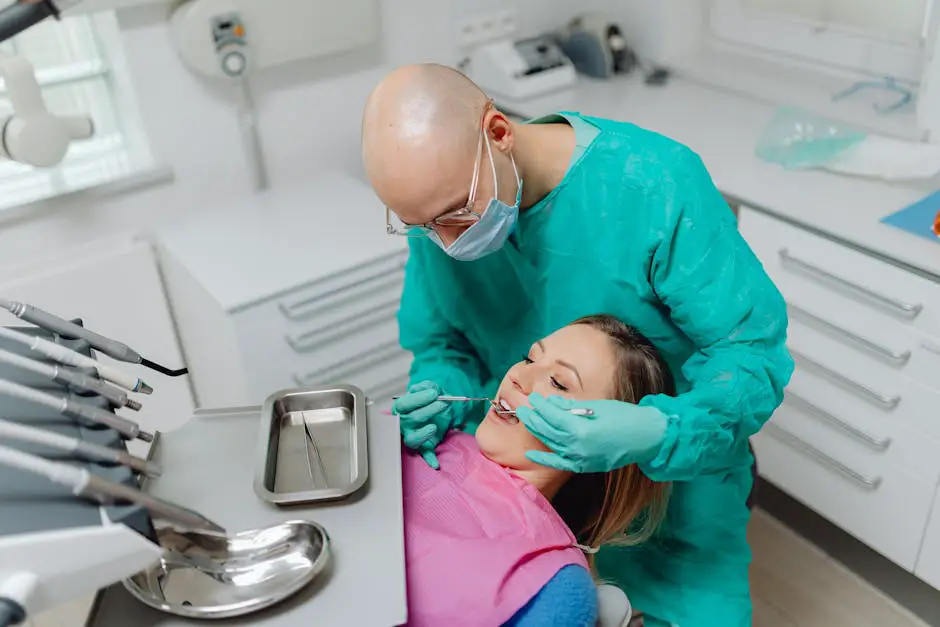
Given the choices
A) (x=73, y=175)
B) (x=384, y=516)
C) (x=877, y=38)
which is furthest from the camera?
(x=877, y=38)

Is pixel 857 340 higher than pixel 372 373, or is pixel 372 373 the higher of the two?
pixel 857 340

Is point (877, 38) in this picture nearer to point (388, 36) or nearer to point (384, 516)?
point (388, 36)

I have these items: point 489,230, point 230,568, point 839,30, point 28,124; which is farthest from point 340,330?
point 839,30

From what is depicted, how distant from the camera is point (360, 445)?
1085 millimetres

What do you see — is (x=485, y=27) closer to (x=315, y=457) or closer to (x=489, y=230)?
(x=489, y=230)

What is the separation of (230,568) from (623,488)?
2.06ft

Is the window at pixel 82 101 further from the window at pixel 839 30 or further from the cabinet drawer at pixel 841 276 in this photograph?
the window at pixel 839 30

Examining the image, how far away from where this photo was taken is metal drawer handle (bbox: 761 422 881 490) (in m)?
1.99

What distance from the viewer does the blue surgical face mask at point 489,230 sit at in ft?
3.95

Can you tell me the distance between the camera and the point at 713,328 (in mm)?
1225

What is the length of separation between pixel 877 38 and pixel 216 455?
2186 millimetres

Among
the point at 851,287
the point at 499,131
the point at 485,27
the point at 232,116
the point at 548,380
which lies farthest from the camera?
the point at 485,27

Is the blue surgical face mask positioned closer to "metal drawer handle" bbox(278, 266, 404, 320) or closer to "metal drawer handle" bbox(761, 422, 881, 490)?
"metal drawer handle" bbox(278, 266, 404, 320)

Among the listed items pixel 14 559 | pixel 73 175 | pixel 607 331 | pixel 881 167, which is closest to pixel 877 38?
pixel 881 167
